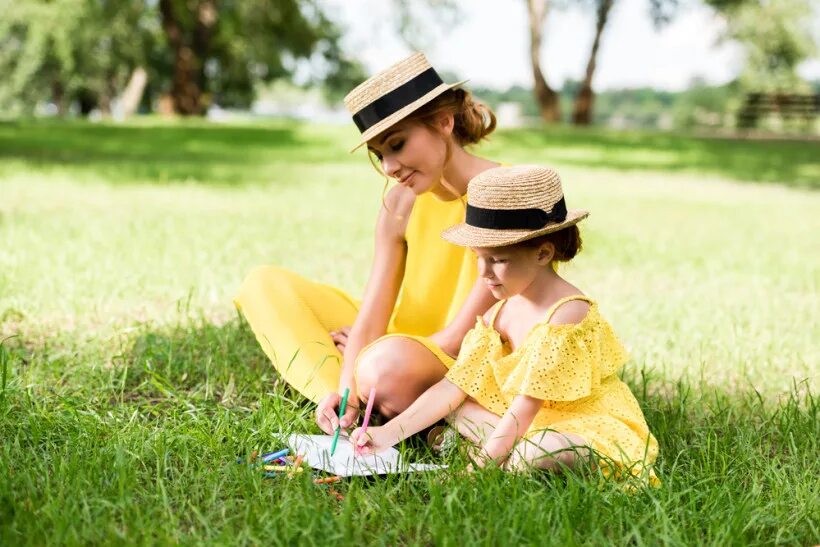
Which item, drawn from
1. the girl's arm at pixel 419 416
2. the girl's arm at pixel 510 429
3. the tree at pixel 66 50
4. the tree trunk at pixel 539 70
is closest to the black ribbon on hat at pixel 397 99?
the girl's arm at pixel 419 416

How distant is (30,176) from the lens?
9320 mm

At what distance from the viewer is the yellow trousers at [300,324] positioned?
313cm

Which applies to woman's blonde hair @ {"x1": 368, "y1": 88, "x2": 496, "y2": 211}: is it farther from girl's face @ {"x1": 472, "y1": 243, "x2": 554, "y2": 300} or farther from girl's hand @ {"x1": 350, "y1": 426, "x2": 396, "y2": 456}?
girl's hand @ {"x1": 350, "y1": 426, "x2": 396, "y2": 456}

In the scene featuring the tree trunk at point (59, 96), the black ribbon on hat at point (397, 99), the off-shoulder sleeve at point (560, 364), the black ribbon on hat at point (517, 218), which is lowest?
the tree trunk at point (59, 96)

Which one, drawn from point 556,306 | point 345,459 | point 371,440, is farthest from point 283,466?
point 556,306

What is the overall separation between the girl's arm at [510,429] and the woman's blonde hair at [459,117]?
2.63 feet

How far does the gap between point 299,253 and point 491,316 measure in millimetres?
3309

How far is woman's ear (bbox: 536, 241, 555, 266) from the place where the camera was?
257 cm

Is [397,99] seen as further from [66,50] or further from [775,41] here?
[775,41]

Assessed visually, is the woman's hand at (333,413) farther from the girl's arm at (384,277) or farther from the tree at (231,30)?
the tree at (231,30)

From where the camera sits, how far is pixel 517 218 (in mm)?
2453

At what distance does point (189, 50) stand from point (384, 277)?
75.3ft

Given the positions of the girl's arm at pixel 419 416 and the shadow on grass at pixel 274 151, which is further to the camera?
the shadow on grass at pixel 274 151

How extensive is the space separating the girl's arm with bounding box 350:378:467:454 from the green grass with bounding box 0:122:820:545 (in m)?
0.12
